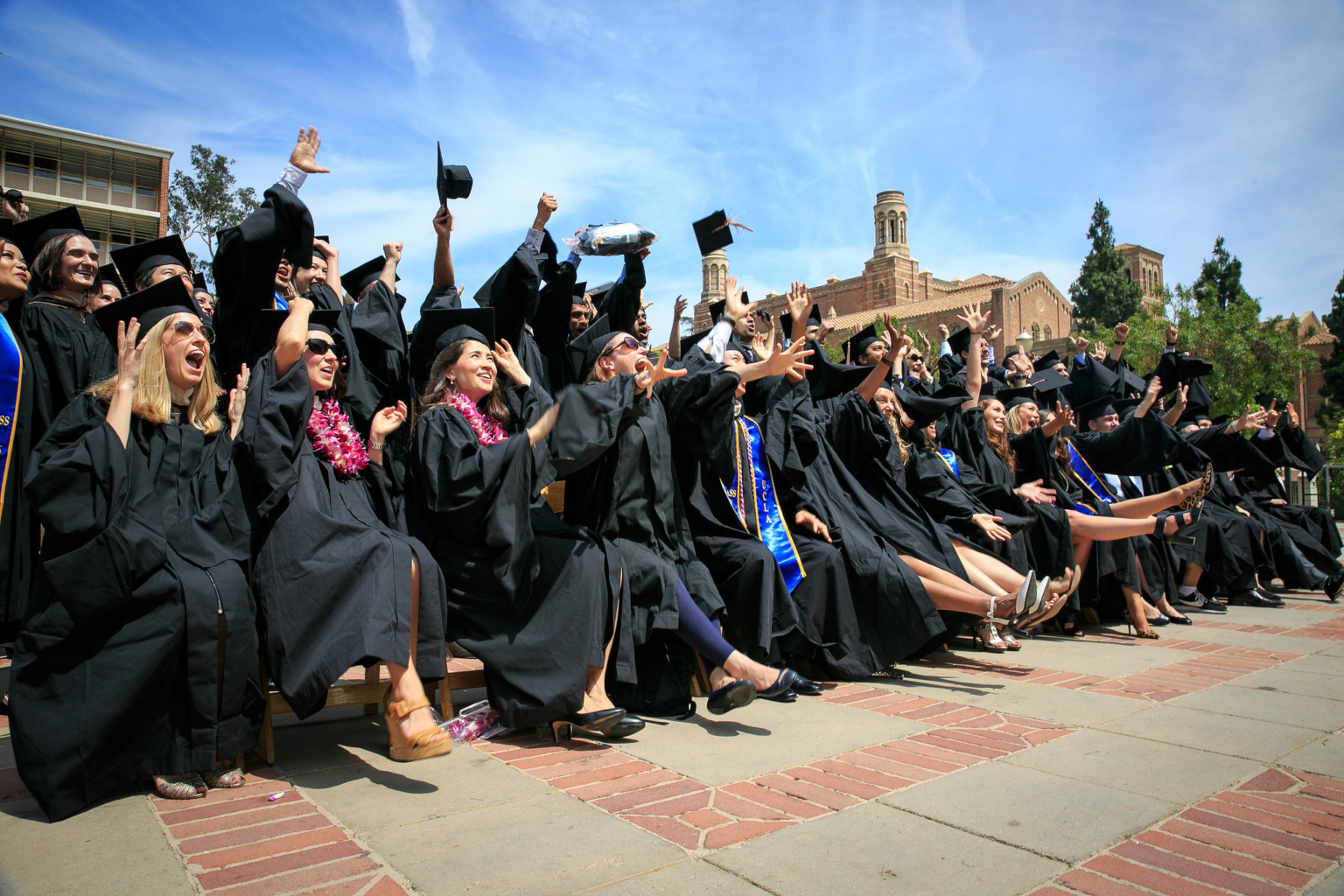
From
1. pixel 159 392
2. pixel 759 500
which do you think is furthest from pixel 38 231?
pixel 759 500

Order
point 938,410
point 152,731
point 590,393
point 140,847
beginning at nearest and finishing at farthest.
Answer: point 140,847 → point 152,731 → point 590,393 → point 938,410

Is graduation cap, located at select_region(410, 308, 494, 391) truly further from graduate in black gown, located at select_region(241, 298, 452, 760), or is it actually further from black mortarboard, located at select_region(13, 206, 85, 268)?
black mortarboard, located at select_region(13, 206, 85, 268)

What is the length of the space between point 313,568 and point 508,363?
56.7 inches

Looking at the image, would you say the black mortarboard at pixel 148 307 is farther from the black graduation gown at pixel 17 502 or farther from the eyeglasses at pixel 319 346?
the black graduation gown at pixel 17 502

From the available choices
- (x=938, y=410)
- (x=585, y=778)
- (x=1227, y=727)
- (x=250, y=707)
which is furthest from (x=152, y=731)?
(x=938, y=410)

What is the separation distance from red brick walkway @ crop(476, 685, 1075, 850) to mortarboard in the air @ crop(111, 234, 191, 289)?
2961 millimetres

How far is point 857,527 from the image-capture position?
222 inches

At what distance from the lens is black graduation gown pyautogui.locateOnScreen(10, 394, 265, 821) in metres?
2.85

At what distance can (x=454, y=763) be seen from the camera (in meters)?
3.44

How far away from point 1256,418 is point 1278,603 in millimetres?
1897

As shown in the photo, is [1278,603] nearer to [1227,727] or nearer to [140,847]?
[1227,727]

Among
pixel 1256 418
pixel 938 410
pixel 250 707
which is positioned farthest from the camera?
pixel 1256 418

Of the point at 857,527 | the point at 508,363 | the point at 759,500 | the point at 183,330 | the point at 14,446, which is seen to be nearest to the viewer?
the point at 183,330

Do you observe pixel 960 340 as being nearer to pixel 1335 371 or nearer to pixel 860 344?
pixel 860 344
